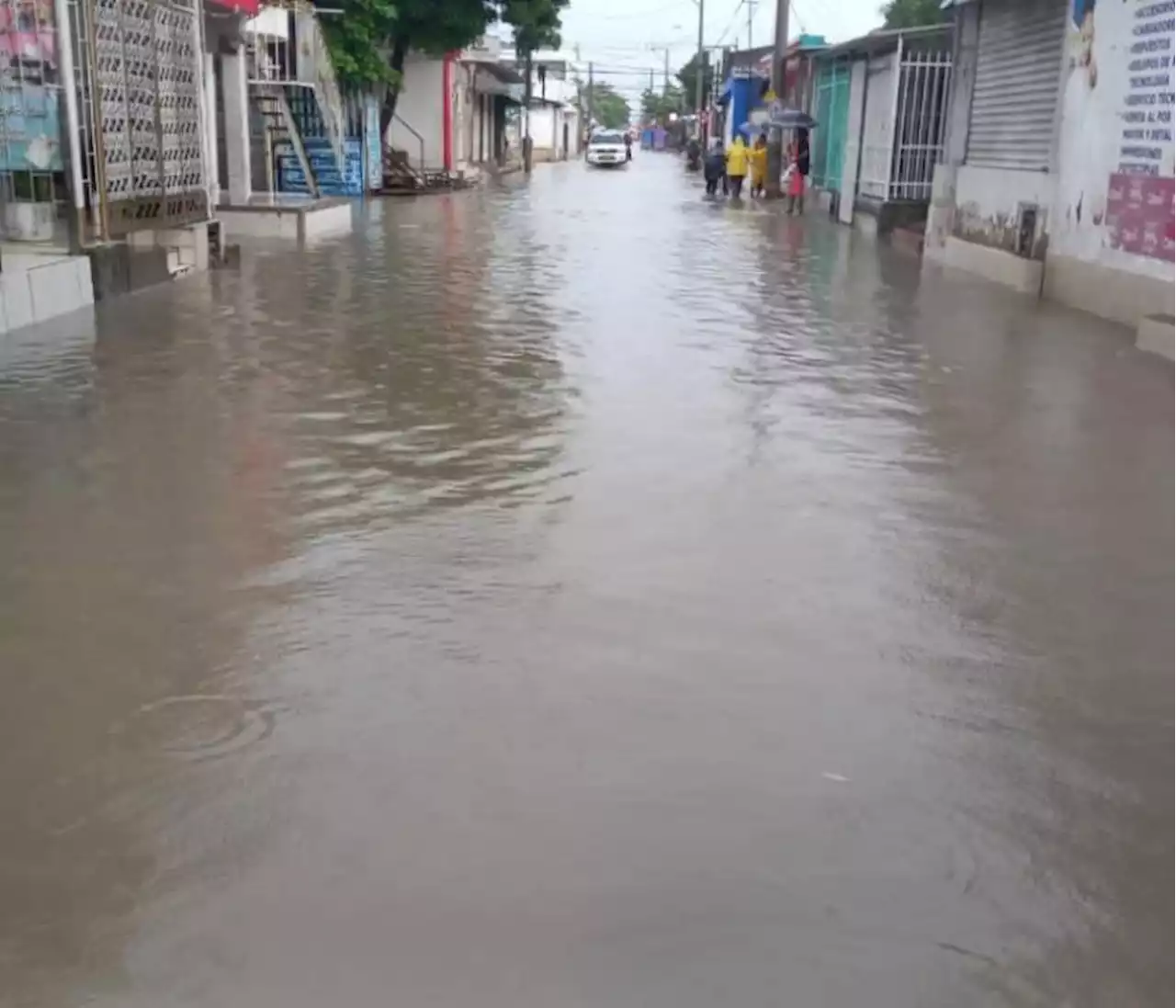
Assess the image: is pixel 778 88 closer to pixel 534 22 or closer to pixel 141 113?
pixel 534 22

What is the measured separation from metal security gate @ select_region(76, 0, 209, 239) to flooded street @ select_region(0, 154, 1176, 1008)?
3.92 m

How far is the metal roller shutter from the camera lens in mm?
14930

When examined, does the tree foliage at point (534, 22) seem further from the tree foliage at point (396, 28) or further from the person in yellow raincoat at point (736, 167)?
the person in yellow raincoat at point (736, 167)

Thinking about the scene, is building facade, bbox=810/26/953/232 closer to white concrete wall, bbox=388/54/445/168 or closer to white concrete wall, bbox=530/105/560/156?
white concrete wall, bbox=388/54/445/168

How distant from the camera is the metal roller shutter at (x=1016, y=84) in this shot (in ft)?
49.0

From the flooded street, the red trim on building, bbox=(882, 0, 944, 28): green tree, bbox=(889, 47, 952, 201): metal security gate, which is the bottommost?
the flooded street

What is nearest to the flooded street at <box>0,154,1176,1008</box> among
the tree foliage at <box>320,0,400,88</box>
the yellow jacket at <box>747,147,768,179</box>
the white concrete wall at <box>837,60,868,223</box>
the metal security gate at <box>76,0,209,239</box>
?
the metal security gate at <box>76,0,209,239</box>

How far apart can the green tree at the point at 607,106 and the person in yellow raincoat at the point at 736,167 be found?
98.7 meters

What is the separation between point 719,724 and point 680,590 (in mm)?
1180

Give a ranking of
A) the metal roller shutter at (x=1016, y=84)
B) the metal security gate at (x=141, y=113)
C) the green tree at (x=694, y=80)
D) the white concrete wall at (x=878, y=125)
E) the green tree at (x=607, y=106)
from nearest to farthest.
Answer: the metal security gate at (x=141, y=113)
the metal roller shutter at (x=1016, y=84)
the white concrete wall at (x=878, y=125)
the green tree at (x=694, y=80)
the green tree at (x=607, y=106)

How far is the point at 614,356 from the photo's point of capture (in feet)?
34.0

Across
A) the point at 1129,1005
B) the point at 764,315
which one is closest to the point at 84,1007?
the point at 1129,1005

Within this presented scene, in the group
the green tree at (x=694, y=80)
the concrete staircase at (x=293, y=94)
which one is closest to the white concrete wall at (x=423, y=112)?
the concrete staircase at (x=293, y=94)

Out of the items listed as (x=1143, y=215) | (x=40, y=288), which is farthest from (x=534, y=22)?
(x=40, y=288)
